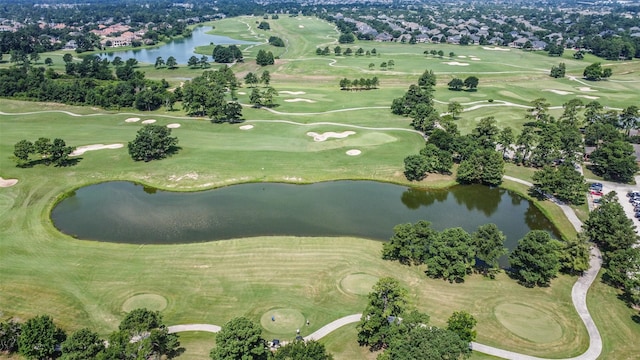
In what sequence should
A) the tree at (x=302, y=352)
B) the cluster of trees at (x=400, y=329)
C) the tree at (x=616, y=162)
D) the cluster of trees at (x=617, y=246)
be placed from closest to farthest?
the cluster of trees at (x=400, y=329) → the tree at (x=302, y=352) → the cluster of trees at (x=617, y=246) → the tree at (x=616, y=162)

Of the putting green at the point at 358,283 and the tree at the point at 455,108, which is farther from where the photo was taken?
the tree at the point at 455,108

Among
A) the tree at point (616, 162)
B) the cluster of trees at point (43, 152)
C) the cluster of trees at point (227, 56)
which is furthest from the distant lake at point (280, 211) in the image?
the cluster of trees at point (227, 56)

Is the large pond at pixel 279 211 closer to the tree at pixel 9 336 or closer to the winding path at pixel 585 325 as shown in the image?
the winding path at pixel 585 325

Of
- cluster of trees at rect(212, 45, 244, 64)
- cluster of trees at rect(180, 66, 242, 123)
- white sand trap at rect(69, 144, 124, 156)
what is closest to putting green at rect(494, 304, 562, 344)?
cluster of trees at rect(180, 66, 242, 123)

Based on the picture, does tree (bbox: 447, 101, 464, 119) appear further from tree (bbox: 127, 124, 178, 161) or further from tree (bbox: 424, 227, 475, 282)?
tree (bbox: 127, 124, 178, 161)

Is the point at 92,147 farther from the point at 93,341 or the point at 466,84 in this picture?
the point at 466,84

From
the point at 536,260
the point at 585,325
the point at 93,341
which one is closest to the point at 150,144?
the point at 93,341

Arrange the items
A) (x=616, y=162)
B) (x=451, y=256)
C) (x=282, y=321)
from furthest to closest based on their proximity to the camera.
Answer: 1. (x=616, y=162)
2. (x=451, y=256)
3. (x=282, y=321)
